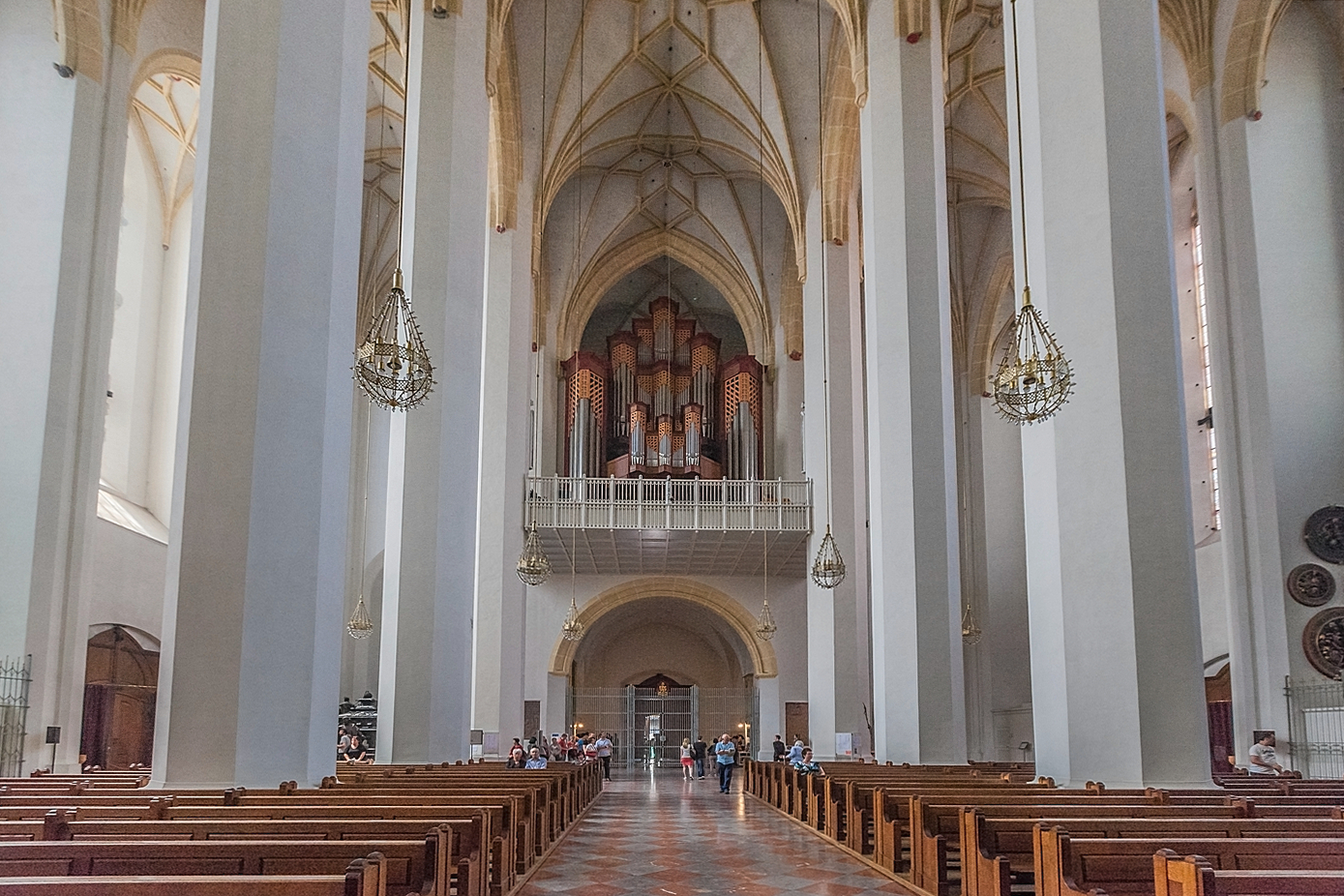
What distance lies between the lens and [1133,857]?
4.51 metres

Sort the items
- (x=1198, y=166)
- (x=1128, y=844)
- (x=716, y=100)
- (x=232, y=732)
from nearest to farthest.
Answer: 1. (x=1128, y=844)
2. (x=232, y=732)
3. (x=1198, y=166)
4. (x=716, y=100)

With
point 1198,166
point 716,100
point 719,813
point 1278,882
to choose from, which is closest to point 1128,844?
point 1278,882

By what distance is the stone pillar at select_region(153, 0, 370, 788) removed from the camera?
6973mm

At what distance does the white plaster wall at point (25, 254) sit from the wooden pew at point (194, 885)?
1121cm

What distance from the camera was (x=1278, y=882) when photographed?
11.5 feet

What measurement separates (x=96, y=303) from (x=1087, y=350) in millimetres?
11513

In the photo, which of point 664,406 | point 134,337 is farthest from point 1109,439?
point 664,406

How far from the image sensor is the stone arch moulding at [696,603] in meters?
26.6

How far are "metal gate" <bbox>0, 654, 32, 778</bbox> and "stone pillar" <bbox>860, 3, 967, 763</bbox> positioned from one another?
9650mm

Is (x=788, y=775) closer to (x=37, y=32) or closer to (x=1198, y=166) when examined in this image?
(x=1198, y=166)

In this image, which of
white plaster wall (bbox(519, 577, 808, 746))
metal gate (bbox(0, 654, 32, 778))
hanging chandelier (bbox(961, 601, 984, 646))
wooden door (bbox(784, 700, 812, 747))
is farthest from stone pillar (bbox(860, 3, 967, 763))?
white plaster wall (bbox(519, 577, 808, 746))

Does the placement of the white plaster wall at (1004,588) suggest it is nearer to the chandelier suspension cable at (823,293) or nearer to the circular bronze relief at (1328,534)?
the chandelier suspension cable at (823,293)

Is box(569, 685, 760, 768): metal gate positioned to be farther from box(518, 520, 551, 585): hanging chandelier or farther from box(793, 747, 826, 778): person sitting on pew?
box(793, 747, 826, 778): person sitting on pew

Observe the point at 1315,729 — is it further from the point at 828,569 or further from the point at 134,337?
the point at 134,337
